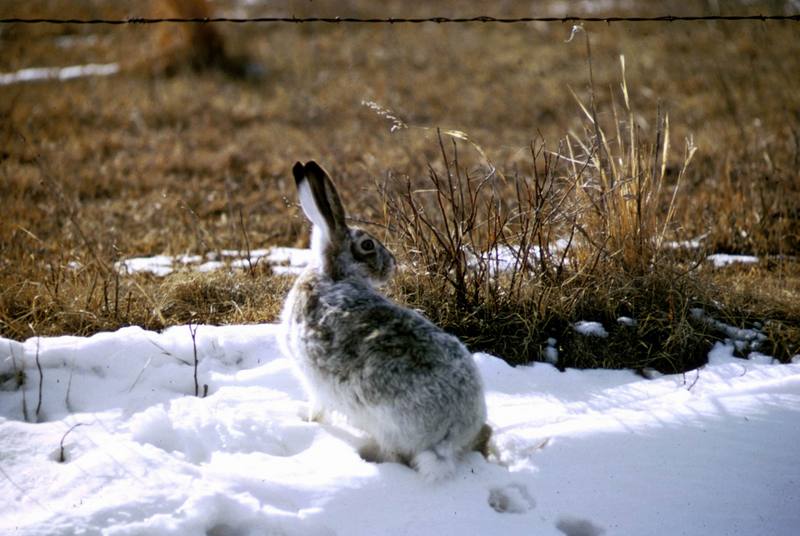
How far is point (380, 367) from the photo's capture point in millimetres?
2895

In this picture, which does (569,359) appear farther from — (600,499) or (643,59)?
(643,59)

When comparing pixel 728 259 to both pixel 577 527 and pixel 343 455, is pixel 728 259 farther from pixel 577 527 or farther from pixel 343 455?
pixel 343 455

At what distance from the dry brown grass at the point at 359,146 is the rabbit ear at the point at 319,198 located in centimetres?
89

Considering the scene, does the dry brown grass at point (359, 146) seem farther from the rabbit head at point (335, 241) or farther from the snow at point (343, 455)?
the rabbit head at point (335, 241)

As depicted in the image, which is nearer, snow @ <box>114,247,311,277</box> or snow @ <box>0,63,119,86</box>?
snow @ <box>114,247,311,277</box>

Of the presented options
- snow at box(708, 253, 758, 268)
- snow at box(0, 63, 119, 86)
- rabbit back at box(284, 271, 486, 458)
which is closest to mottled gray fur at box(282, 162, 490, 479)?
rabbit back at box(284, 271, 486, 458)

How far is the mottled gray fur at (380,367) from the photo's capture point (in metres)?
2.84

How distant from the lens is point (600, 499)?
2.86m

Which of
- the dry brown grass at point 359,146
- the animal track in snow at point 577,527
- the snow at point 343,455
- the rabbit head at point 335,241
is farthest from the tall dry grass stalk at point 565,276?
the animal track in snow at point 577,527

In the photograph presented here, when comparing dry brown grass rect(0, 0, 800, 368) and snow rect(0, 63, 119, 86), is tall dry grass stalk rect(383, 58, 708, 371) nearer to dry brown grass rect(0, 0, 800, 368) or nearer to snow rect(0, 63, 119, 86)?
dry brown grass rect(0, 0, 800, 368)

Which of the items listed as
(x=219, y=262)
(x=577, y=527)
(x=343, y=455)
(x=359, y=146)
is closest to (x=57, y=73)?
(x=359, y=146)

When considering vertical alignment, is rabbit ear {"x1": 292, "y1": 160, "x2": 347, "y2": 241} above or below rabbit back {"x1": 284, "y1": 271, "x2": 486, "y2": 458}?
above

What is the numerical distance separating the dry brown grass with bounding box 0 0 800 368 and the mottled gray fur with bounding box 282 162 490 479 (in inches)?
39.1

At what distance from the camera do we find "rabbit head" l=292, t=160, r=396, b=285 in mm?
3359
